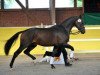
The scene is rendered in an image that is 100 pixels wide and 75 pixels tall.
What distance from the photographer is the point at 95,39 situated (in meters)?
17.9

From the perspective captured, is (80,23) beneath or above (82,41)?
above

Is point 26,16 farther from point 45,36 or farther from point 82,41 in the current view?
point 45,36

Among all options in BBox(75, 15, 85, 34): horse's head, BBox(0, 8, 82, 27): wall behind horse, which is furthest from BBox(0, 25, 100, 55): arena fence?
BBox(0, 8, 82, 27): wall behind horse

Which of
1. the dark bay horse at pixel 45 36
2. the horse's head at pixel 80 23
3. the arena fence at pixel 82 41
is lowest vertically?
the arena fence at pixel 82 41

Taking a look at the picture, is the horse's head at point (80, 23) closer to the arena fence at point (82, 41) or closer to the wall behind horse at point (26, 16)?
the arena fence at point (82, 41)

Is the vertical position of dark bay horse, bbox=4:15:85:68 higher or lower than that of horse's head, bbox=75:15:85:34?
lower

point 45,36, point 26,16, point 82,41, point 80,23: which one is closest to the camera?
point 45,36

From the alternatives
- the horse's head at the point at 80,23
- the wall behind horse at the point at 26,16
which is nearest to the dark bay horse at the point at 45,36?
the horse's head at the point at 80,23

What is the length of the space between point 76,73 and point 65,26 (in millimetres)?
1911

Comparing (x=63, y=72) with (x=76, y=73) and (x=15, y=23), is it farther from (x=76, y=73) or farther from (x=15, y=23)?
(x=15, y=23)

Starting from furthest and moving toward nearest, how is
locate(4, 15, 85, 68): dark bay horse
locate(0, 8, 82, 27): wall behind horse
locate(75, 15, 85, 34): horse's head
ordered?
locate(0, 8, 82, 27): wall behind horse < locate(75, 15, 85, 34): horse's head < locate(4, 15, 85, 68): dark bay horse

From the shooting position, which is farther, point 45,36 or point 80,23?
point 80,23

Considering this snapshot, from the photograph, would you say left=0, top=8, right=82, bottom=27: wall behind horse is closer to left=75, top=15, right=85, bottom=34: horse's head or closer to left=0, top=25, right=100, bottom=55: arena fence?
left=0, top=25, right=100, bottom=55: arena fence

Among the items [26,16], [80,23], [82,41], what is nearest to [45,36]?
[80,23]
